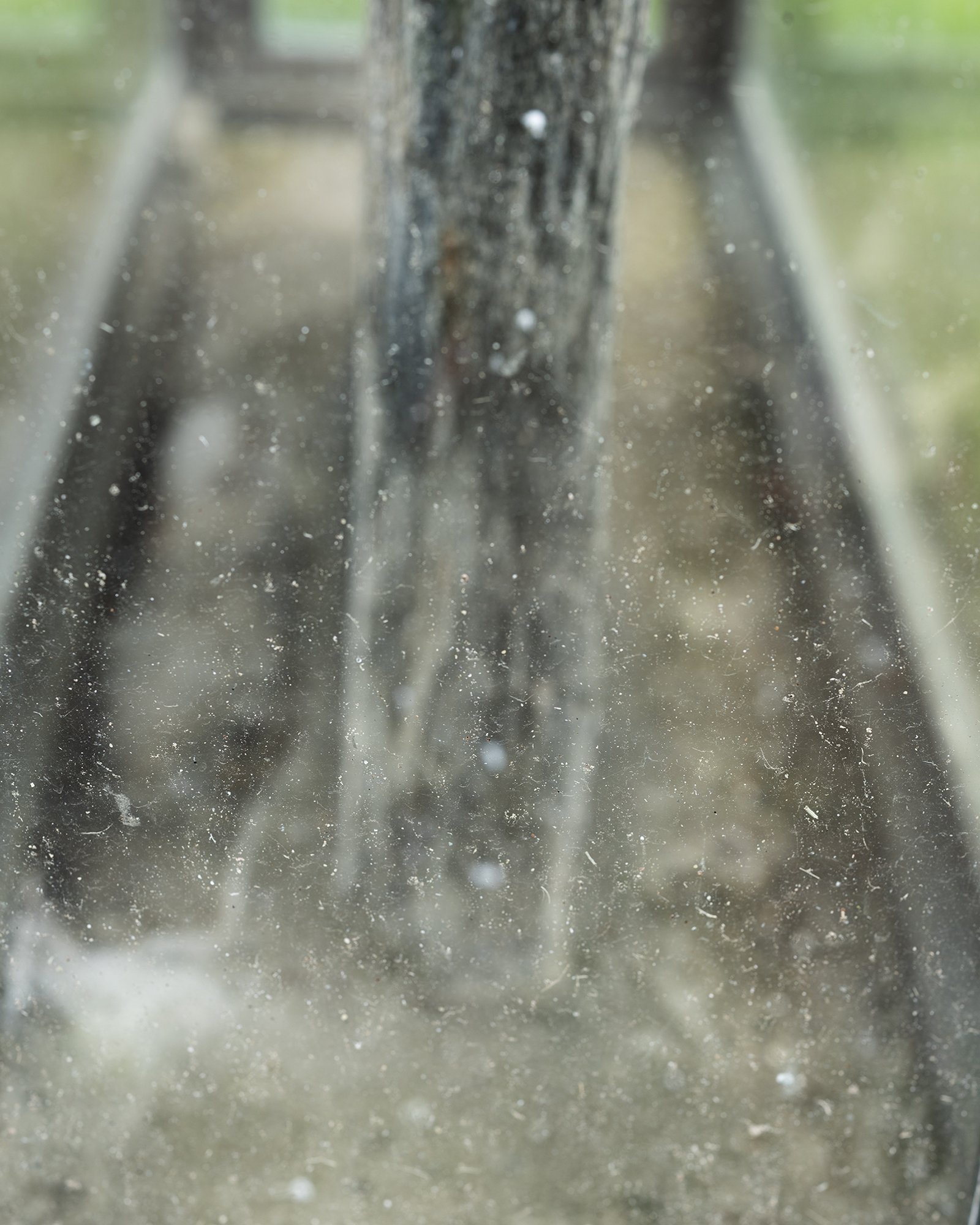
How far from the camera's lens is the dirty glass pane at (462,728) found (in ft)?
2.71

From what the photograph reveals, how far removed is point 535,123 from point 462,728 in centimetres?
51

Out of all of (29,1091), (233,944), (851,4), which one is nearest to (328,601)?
(233,944)

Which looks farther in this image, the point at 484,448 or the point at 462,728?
the point at 484,448

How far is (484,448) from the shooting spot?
1.05 m

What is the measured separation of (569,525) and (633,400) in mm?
136

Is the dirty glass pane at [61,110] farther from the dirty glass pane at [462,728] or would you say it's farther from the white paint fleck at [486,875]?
the white paint fleck at [486,875]

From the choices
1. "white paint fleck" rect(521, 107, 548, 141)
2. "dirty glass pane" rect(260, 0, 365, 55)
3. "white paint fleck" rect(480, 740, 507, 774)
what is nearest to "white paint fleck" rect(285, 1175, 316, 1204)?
"white paint fleck" rect(480, 740, 507, 774)

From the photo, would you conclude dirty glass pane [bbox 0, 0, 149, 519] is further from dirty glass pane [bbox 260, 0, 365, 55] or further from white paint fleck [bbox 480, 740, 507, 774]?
white paint fleck [bbox 480, 740, 507, 774]

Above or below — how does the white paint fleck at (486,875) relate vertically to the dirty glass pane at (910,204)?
below

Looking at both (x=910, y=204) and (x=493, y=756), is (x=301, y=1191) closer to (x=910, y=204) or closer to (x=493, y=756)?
(x=493, y=756)

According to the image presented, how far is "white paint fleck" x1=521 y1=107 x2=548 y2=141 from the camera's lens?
0.99 metres

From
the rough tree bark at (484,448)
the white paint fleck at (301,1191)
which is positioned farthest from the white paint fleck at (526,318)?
the white paint fleck at (301,1191)

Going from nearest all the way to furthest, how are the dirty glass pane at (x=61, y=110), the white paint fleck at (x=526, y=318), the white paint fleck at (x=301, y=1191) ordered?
the white paint fleck at (x=301, y=1191)
the white paint fleck at (x=526, y=318)
the dirty glass pane at (x=61, y=110)

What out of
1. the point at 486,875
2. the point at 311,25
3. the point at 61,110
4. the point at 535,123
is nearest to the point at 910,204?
the point at 535,123
